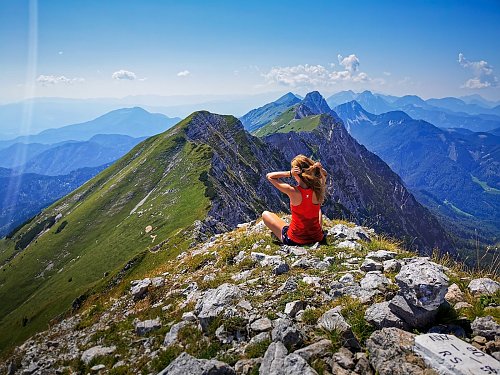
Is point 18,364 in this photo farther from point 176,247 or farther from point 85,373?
point 176,247

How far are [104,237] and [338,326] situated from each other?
102m

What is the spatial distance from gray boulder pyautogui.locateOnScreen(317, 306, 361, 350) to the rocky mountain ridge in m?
0.02

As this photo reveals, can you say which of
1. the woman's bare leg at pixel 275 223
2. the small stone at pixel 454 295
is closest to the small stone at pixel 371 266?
the small stone at pixel 454 295

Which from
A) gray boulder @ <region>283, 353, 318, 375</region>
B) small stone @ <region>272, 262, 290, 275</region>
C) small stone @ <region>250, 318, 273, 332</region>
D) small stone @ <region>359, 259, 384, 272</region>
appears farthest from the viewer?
small stone @ <region>272, 262, 290, 275</region>

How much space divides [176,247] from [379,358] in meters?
51.5

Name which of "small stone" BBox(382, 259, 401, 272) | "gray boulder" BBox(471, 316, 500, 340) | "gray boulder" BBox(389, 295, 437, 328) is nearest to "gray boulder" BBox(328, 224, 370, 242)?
"small stone" BBox(382, 259, 401, 272)

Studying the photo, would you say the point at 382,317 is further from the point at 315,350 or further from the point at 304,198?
the point at 304,198

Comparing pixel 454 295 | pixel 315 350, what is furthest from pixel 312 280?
pixel 454 295

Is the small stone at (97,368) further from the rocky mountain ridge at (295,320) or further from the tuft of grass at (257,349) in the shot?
the tuft of grass at (257,349)

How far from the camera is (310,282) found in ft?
35.0

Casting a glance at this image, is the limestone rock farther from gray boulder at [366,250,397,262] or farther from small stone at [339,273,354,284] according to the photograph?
gray boulder at [366,250,397,262]

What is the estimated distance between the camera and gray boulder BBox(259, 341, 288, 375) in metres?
6.96

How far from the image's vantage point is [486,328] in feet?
23.2

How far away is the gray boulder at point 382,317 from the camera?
24.9 feet
